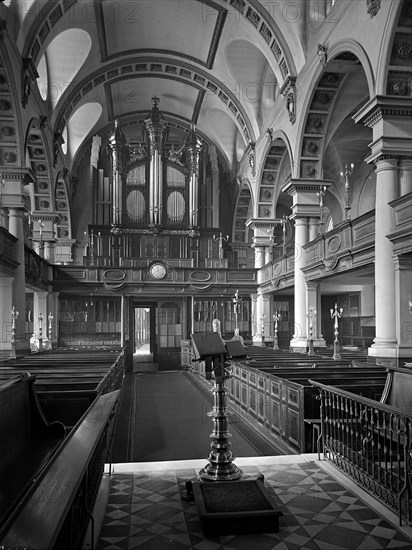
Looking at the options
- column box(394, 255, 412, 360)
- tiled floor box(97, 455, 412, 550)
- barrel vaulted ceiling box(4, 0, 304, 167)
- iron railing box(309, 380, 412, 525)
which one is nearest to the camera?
tiled floor box(97, 455, 412, 550)

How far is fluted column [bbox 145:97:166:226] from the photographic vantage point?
21.0 m

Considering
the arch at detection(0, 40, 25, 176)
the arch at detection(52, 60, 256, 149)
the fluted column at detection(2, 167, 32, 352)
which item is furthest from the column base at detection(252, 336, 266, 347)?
the arch at detection(0, 40, 25, 176)

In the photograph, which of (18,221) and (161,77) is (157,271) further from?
(161,77)

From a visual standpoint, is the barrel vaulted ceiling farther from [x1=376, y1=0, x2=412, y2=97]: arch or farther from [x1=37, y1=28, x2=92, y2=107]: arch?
[x1=376, y1=0, x2=412, y2=97]: arch

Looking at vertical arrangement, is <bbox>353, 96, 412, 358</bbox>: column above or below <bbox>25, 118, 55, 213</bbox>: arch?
below

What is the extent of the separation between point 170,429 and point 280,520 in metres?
3.79

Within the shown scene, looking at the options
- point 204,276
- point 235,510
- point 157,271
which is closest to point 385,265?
point 235,510

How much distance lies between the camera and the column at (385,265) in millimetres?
8820

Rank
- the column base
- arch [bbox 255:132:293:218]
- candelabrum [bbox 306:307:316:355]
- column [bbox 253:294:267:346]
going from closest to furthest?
candelabrum [bbox 306:307:316:355] → arch [bbox 255:132:293:218] → the column base → column [bbox 253:294:267:346]

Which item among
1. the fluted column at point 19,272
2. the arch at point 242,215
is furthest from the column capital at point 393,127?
the arch at point 242,215

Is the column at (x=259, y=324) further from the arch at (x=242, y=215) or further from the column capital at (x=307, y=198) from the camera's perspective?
the column capital at (x=307, y=198)

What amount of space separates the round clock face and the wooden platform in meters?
14.7

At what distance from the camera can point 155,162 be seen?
21.4 meters

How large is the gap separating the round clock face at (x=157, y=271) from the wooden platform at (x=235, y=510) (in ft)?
48.3
